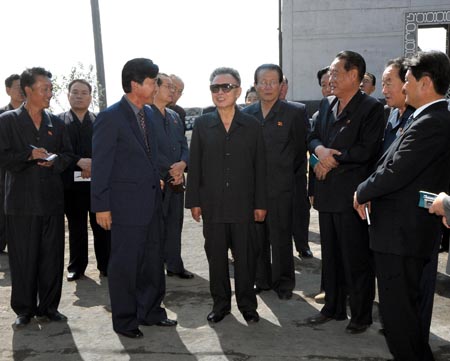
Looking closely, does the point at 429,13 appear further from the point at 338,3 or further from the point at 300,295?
the point at 300,295

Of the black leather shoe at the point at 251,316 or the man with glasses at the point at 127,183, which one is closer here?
the man with glasses at the point at 127,183

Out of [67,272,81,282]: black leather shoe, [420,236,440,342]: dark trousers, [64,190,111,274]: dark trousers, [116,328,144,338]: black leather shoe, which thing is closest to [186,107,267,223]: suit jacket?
[116,328,144,338]: black leather shoe

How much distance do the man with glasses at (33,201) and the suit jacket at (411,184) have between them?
2483 millimetres

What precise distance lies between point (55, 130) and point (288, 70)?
2133cm

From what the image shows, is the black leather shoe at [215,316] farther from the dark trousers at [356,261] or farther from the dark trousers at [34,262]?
the dark trousers at [34,262]

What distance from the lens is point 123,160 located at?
14.7ft

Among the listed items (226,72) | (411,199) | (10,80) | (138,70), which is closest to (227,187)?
(226,72)

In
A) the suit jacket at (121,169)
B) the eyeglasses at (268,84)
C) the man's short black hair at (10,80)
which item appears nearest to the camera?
the suit jacket at (121,169)

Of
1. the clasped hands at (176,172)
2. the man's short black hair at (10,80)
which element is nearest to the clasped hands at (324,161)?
the clasped hands at (176,172)

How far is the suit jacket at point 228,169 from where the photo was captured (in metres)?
4.75

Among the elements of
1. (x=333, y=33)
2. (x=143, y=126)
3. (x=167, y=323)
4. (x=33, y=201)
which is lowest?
(x=167, y=323)

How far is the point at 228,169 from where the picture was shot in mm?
4766

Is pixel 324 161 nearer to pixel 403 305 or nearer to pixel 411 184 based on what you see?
pixel 411 184

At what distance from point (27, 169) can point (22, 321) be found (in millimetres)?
1174
